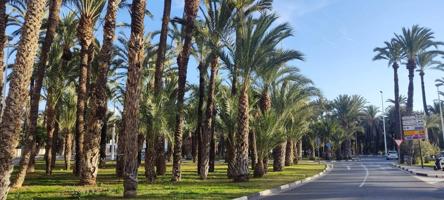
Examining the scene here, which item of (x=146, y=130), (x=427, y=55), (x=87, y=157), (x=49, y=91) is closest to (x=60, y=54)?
(x=49, y=91)

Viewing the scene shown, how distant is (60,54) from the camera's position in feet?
108

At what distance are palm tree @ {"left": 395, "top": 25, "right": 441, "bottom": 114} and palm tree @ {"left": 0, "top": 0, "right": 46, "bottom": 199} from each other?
1899 inches

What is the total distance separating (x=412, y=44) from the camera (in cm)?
5247

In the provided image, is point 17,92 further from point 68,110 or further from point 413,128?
point 413,128

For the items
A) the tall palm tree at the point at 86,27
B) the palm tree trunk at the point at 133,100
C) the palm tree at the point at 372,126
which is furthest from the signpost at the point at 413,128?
the palm tree at the point at 372,126

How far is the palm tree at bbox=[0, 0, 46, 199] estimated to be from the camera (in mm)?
11016

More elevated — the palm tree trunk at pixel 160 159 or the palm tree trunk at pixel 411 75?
the palm tree trunk at pixel 411 75

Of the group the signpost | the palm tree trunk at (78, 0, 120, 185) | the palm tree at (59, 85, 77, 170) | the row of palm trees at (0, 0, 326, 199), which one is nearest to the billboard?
the signpost

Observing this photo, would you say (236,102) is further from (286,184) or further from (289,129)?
(289,129)

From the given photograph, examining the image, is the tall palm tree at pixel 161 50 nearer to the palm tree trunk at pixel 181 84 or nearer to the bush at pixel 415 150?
the palm tree trunk at pixel 181 84

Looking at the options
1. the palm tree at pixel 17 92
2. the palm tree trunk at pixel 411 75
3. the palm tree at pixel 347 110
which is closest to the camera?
the palm tree at pixel 17 92

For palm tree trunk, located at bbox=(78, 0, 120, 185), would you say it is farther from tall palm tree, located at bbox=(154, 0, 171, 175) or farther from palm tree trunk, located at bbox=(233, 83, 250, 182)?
palm tree trunk, located at bbox=(233, 83, 250, 182)

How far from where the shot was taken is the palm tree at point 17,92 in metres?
11.0

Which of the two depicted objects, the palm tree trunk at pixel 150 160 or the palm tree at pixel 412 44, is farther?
the palm tree at pixel 412 44
